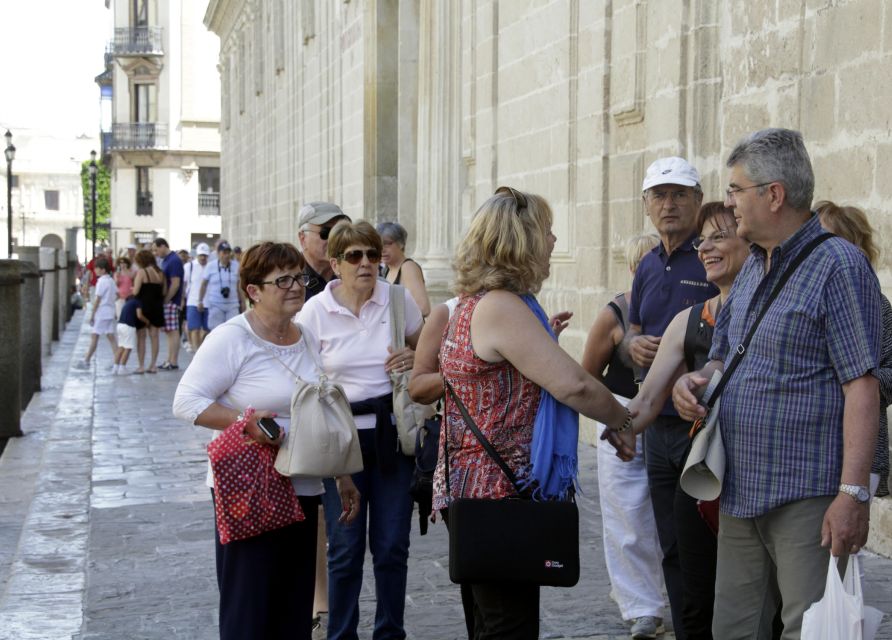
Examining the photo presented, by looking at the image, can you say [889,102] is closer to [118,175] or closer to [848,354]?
[848,354]

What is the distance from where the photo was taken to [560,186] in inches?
438

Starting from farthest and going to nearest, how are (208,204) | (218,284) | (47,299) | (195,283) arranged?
(208,204)
(47,299)
(195,283)
(218,284)

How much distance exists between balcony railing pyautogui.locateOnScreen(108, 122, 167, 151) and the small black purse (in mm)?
61940

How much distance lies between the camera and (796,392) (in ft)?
11.0

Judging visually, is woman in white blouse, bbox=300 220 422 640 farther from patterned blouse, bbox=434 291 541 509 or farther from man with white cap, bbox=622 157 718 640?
patterned blouse, bbox=434 291 541 509

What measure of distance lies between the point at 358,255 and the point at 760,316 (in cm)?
210

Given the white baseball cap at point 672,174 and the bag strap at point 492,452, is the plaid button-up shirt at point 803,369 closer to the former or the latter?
the bag strap at point 492,452

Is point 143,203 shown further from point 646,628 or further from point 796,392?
point 796,392

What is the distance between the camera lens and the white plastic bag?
3.21m

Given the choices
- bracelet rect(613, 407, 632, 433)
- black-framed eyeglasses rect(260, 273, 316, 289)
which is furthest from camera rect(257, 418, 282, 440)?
bracelet rect(613, 407, 632, 433)

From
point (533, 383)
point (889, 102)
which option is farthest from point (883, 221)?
point (533, 383)

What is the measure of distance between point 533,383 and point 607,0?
6.89 m

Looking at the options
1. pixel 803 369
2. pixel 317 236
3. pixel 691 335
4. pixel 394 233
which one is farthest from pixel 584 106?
pixel 803 369

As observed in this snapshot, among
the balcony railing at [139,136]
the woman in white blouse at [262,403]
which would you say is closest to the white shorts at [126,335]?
the woman in white blouse at [262,403]
